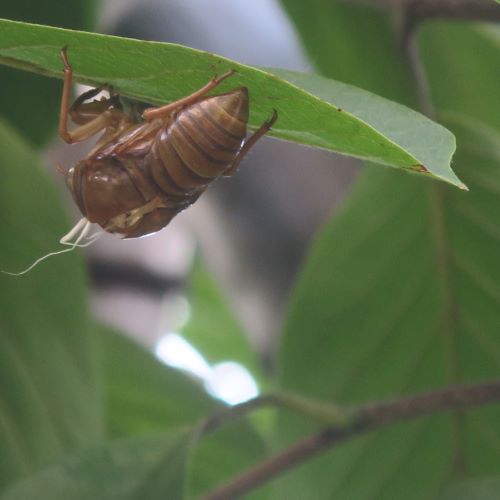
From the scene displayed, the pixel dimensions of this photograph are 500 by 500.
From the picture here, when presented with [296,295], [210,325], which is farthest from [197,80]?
[210,325]

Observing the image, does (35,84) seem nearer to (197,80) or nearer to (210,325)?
(197,80)

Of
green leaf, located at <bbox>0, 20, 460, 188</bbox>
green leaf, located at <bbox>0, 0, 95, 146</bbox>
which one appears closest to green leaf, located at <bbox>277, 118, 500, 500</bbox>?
green leaf, located at <bbox>0, 0, 95, 146</bbox>

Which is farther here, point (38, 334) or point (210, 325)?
point (210, 325)

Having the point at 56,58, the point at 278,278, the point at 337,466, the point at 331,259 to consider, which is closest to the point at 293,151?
the point at 278,278

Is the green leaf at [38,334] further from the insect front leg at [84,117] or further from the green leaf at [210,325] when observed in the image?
the green leaf at [210,325]

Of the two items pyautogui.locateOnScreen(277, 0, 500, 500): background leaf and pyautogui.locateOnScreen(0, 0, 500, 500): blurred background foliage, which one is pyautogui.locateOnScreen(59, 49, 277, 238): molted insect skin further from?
pyautogui.locateOnScreen(277, 0, 500, 500): background leaf

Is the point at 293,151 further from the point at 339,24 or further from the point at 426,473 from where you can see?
the point at 426,473
